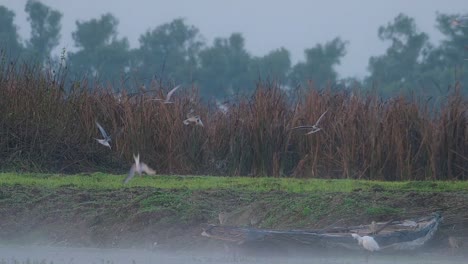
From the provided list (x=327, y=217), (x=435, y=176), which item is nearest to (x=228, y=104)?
(x=435, y=176)

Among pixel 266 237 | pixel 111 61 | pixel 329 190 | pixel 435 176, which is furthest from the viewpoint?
pixel 111 61

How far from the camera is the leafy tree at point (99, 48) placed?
47719mm

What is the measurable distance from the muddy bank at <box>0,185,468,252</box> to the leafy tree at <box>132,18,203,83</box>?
32.1 m

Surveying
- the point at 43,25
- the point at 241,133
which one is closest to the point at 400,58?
the point at 43,25

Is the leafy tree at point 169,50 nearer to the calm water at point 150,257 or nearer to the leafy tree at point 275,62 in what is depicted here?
the leafy tree at point 275,62

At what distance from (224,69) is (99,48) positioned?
17.9 ft

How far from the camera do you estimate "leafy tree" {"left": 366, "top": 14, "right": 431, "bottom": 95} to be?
46.4m

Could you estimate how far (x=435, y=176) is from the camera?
664 inches

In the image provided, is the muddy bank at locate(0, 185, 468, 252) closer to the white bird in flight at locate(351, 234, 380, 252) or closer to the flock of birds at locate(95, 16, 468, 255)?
the flock of birds at locate(95, 16, 468, 255)

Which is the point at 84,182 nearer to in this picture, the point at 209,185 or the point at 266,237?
the point at 209,185

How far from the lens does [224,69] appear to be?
166 feet

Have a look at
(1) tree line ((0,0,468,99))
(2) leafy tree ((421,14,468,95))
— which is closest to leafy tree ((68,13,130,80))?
(1) tree line ((0,0,468,99))

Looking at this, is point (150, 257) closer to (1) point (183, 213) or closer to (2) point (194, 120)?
(1) point (183, 213)

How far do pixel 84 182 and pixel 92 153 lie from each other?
9.65ft
